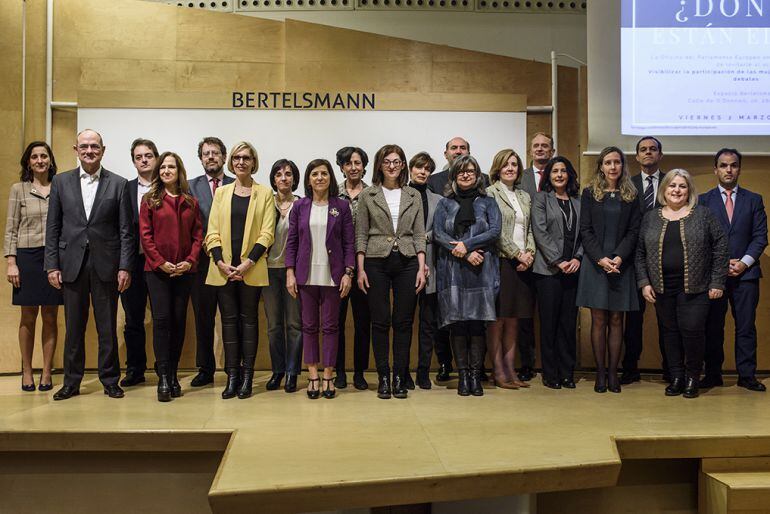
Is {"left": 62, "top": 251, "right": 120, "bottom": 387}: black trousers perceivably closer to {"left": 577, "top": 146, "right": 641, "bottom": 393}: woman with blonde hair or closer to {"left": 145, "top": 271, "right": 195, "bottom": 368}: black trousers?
{"left": 145, "top": 271, "right": 195, "bottom": 368}: black trousers

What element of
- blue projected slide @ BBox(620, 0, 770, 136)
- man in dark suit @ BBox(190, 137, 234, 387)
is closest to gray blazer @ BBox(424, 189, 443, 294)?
man in dark suit @ BBox(190, 137, 234, 387)

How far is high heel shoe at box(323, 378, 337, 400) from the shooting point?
399 centimetres

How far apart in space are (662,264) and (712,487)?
135 cm

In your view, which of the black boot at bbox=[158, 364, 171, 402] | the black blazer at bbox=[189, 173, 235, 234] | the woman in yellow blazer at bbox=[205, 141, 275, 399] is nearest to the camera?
the black boot at bbox=[158, 364, 171, 402]

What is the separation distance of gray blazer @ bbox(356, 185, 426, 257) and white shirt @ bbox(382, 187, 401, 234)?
0.02 meters

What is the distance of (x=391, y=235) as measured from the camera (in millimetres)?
3986

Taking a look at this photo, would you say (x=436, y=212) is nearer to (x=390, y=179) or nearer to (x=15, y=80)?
(x=390, y=179)

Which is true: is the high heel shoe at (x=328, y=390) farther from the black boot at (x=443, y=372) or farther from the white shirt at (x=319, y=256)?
the black boot at (x=443, y=372)

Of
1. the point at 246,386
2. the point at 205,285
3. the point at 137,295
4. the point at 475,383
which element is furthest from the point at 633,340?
the point at 137,295

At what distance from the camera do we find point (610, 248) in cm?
420

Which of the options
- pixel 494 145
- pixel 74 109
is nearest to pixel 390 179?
pixel 494 145

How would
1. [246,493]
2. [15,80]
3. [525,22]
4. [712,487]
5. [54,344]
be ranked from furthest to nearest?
[525,22], [15,80], [54,344], [712,487], [246,493]

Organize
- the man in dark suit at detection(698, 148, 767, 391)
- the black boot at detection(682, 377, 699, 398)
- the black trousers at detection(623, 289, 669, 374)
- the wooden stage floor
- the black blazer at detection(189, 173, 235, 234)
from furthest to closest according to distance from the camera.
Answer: the black trousers at detection(623, 289, 669, 374) → the black blazer at detection(189, 173, 235, 234) → the man in dark suit at detection(698, 148, 767, 391) → the black boot at detection(682, 377, 699, 398) → the wooden stage floor

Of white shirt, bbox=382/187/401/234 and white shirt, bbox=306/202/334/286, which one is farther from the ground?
white shirt, bbox=382/187/401/234
